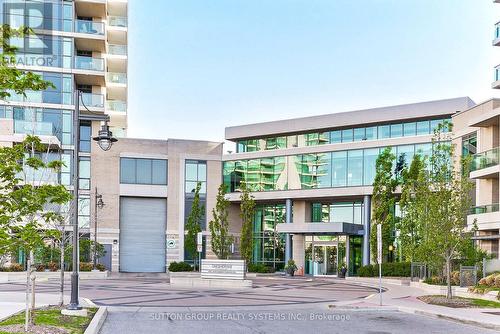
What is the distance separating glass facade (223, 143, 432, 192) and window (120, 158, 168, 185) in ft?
18.1

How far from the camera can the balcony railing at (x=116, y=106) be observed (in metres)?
63.0

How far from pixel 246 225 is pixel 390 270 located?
1288cm

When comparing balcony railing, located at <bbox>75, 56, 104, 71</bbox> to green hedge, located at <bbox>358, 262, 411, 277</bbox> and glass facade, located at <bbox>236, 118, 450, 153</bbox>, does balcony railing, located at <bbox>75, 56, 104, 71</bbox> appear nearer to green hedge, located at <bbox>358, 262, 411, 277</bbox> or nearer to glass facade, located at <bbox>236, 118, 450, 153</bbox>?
glass facade, located at <bbox>236, 118, 450, 153</bbox>

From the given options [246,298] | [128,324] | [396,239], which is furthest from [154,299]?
[396,239]

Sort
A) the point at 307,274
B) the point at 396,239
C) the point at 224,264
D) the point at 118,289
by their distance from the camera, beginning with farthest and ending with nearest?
the point at 307,274 < the point at 396,239 < the point at 224,264 < the point at 118,289

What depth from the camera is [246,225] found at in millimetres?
52625

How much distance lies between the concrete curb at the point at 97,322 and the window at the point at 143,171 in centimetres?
3483

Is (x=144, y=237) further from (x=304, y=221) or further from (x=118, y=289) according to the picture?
(x=118, y=289)

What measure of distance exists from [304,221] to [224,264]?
19.9 meters

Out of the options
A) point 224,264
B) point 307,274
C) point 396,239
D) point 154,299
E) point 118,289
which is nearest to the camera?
point 154,299

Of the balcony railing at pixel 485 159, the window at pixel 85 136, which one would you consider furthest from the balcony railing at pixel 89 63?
the balcony railing at pixel 485 159

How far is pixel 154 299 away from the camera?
87.2 feet

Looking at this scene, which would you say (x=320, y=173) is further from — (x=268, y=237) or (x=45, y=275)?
(x=45, y=275)

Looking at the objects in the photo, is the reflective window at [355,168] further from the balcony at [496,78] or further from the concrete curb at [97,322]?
the concrete curb at [97,322]
